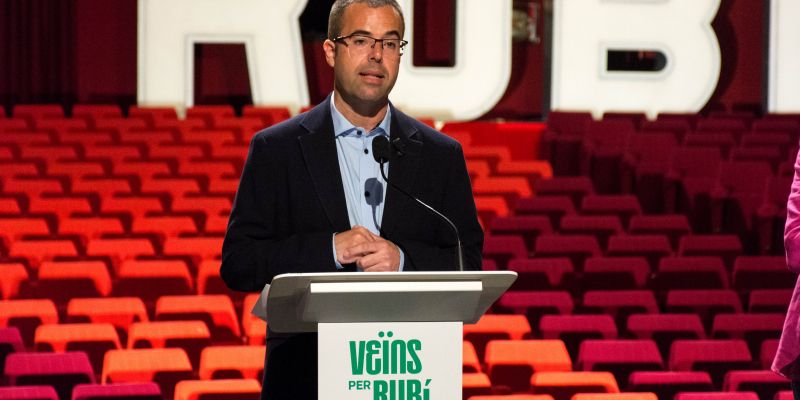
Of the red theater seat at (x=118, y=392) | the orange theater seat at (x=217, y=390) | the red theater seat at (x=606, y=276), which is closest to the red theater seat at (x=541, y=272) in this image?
the red theater seat at (x=606, y=276)

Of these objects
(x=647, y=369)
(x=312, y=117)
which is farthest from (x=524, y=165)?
(x=312, y=117)

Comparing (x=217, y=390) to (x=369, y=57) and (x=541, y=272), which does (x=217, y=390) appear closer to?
(x=369, y=57)

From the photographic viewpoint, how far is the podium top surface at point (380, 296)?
5.23 ft

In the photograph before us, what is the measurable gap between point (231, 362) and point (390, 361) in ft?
6.86

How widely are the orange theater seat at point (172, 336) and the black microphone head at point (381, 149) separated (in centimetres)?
230

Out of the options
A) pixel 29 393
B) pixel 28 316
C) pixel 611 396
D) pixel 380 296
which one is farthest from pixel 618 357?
pixel 380 296

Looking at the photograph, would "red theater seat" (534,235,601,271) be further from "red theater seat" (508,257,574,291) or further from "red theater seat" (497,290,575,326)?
"red theater seat" (497,290,575,326)

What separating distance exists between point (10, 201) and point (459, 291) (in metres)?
4.75

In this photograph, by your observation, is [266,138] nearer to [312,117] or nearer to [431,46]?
[312,117]

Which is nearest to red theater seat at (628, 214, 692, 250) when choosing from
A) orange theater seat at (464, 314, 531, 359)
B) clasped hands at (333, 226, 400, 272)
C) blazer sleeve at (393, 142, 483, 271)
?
orange theater seat at (464, 314, 531, 359)

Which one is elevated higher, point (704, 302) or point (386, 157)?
point (386, 157)

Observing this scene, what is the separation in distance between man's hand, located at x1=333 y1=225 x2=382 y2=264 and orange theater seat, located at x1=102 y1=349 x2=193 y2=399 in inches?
80.3

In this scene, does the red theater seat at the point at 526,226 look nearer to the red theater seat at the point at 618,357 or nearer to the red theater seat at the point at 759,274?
the red theater seat at the point at 759,274

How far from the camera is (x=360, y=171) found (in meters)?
1.91
